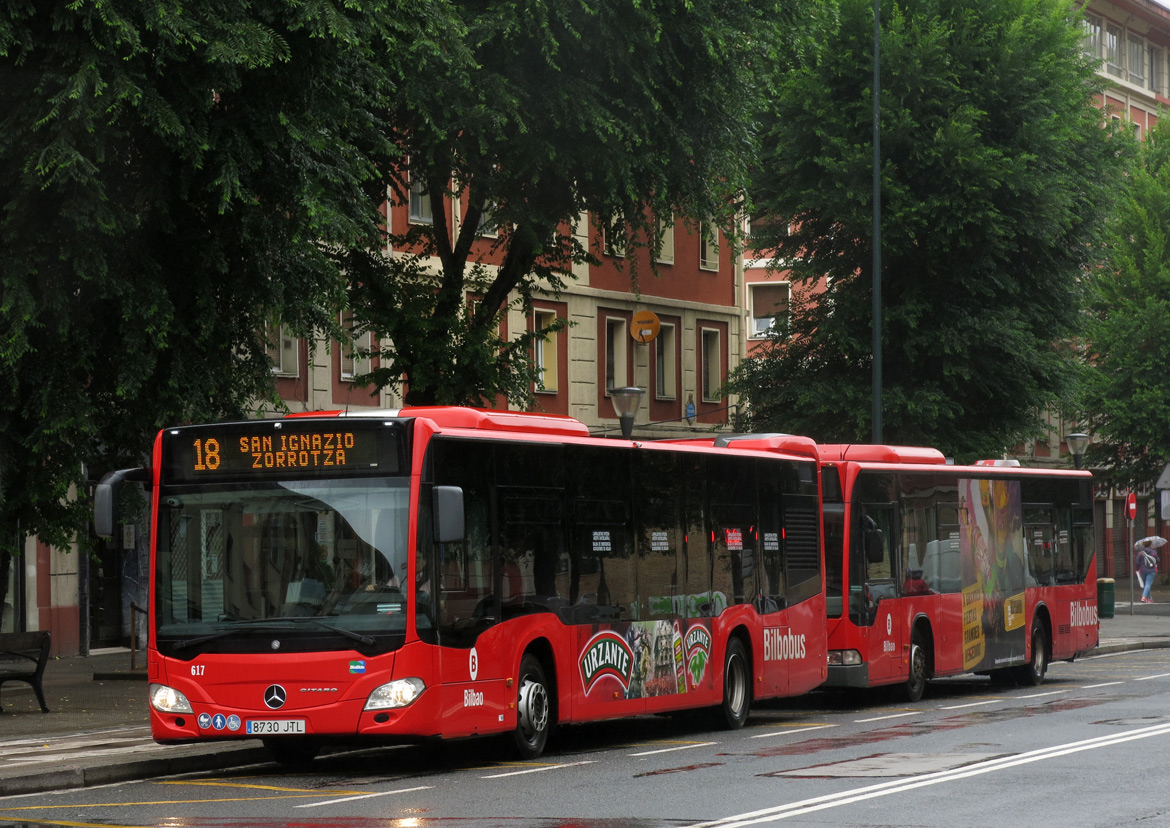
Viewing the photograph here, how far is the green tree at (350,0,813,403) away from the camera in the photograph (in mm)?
25109

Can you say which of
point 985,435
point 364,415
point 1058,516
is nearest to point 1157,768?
point 364,415

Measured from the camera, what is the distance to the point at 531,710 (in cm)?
1570

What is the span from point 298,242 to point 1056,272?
23.4 meters

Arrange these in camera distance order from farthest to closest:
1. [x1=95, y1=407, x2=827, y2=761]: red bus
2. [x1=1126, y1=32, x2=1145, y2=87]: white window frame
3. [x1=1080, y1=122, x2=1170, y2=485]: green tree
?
[x1=1126, y1=32, x2=1145, y2=87]: white window frame
[x1=1080, y1=122, x2=1170, y2=485]: green tree
[x1=95, y1=407, x2=827, y2=761]: red bus

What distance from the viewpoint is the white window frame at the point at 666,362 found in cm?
4722

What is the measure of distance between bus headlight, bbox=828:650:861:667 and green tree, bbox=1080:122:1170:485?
33.0 metres

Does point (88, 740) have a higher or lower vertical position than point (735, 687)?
lower

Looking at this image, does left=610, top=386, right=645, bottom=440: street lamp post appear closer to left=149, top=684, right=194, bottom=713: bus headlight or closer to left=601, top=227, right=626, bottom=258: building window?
left=601, top=227, right=626, bottom=258: building window

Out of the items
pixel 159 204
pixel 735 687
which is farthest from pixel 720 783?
pixel 159 204

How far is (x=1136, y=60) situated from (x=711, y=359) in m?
30.8

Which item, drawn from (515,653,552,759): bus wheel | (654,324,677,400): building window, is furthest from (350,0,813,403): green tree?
(654,324,677,400): building window

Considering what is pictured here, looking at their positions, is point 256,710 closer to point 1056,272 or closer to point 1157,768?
point 1157,768

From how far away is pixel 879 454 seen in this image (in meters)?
23.1

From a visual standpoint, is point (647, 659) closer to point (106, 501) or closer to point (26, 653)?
point (106, 501)
